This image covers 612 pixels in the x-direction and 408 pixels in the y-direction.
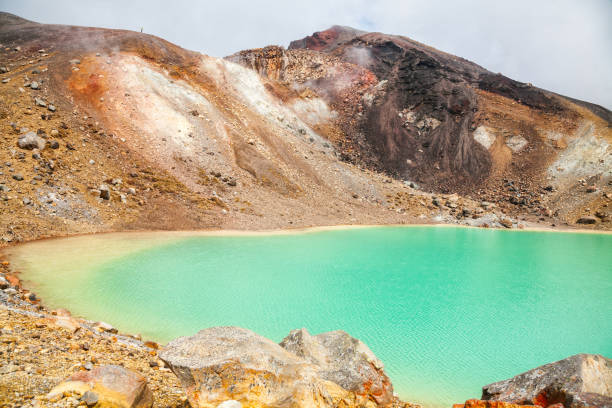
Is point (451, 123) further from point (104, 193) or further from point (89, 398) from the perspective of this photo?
point (89, 398)

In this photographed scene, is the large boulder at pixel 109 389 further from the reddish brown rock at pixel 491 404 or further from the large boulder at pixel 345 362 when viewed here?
the reddish brown rock at pixel 491 404

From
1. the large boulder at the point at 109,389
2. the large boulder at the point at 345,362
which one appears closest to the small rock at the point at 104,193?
the large boulder at the point at 345,362

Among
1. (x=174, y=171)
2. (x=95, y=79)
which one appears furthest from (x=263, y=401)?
(x=95, y=79)

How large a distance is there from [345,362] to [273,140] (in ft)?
97.9

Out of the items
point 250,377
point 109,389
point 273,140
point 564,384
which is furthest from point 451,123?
point 109,389

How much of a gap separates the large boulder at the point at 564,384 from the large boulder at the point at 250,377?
6.85 feet

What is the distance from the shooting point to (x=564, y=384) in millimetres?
4574

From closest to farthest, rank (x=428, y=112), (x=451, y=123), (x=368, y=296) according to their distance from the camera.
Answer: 1. (x=368, y=296)
2. (x=451, y=123)
3. (x=428, y=112)

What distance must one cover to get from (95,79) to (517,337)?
107 feet

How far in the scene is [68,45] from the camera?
3086 cm

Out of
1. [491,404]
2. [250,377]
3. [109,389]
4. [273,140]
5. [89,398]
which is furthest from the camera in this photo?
[273,140]

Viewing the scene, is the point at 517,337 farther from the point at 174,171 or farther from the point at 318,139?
the point at 318,139

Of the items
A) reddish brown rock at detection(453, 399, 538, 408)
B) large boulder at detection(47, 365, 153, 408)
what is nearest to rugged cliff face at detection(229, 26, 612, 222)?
reddish brown rock at detection(453, 399, 538, 408)

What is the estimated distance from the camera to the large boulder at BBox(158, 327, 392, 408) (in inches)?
181
